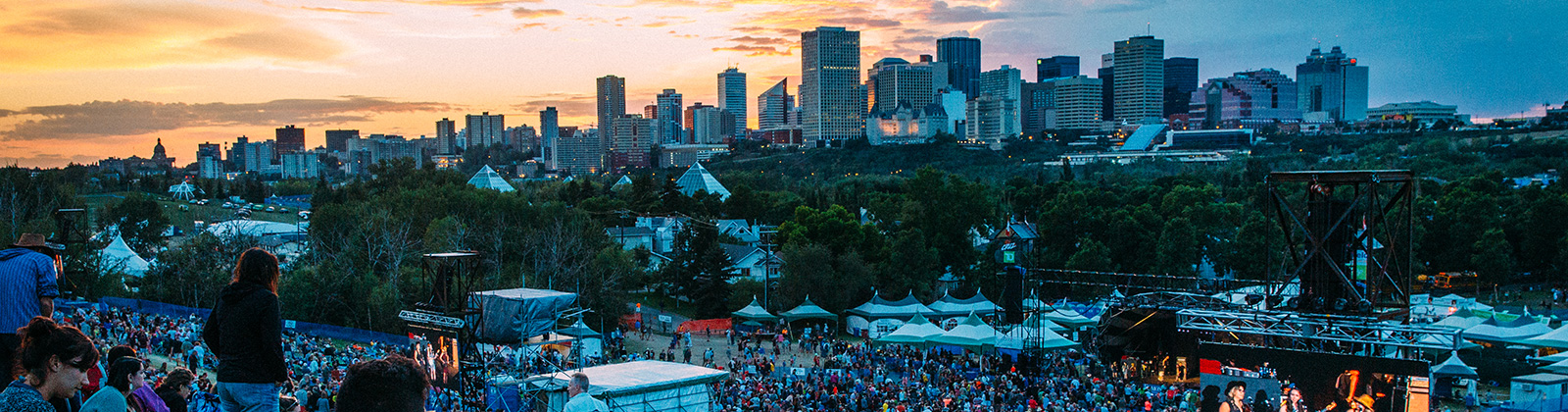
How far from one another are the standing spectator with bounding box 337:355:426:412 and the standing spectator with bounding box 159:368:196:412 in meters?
2.46

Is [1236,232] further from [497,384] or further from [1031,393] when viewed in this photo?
[497,384]

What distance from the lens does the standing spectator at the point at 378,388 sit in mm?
2803

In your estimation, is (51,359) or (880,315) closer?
(51,359)

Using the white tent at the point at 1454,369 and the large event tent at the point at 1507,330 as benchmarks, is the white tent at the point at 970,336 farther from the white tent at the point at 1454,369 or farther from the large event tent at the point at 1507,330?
the large event tent at the point at 1507,330

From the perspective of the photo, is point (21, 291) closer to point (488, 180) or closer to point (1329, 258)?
point (1329, 258)

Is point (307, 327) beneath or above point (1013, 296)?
beneath

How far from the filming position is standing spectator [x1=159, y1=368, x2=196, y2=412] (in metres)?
4.75

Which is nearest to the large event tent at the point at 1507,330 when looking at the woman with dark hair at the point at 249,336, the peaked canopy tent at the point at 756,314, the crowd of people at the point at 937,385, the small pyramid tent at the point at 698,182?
the crowd of people at the point at 937,385

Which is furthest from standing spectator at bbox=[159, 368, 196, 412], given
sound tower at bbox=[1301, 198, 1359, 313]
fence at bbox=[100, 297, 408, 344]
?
fence at bbox=[100, 297, 408, 344]

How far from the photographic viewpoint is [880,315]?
3141 centimetres

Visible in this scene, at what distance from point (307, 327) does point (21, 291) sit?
70.9ft

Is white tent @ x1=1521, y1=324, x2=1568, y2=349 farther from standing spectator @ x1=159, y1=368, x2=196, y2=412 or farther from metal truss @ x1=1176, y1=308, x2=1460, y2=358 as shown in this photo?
standing spectator @ x1=159, y1=368, x2=196, y2=412

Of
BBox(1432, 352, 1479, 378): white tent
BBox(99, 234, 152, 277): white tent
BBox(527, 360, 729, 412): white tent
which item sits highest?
BBox(527, 360, 729, 412): white tent

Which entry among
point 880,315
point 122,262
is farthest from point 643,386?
point 122,262
